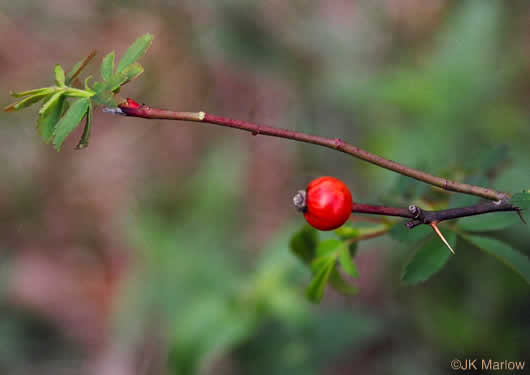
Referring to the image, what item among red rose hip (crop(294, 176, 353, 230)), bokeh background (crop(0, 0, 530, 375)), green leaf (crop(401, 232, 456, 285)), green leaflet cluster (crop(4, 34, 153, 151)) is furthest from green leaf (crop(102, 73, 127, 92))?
bokeh background (crop(0, 0, 530, 375))

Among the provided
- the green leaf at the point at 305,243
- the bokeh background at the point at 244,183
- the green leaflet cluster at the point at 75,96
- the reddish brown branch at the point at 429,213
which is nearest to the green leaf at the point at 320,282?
the green leaf at the point at 305,243

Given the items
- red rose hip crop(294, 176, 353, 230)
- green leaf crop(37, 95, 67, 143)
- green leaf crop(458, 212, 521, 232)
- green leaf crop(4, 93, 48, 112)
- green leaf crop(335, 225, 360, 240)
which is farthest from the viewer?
green leaf crop(335, 225, 360, 240)

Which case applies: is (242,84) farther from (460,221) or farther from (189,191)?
(460,221)

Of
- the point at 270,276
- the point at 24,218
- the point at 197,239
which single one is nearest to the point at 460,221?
the point at 270,276

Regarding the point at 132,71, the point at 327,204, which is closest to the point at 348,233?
the point at 327,204

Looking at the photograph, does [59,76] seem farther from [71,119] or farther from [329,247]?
[329,247]

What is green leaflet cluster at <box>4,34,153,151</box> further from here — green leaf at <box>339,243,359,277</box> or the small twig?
green leaf at <box>339,243,359,277</box>
